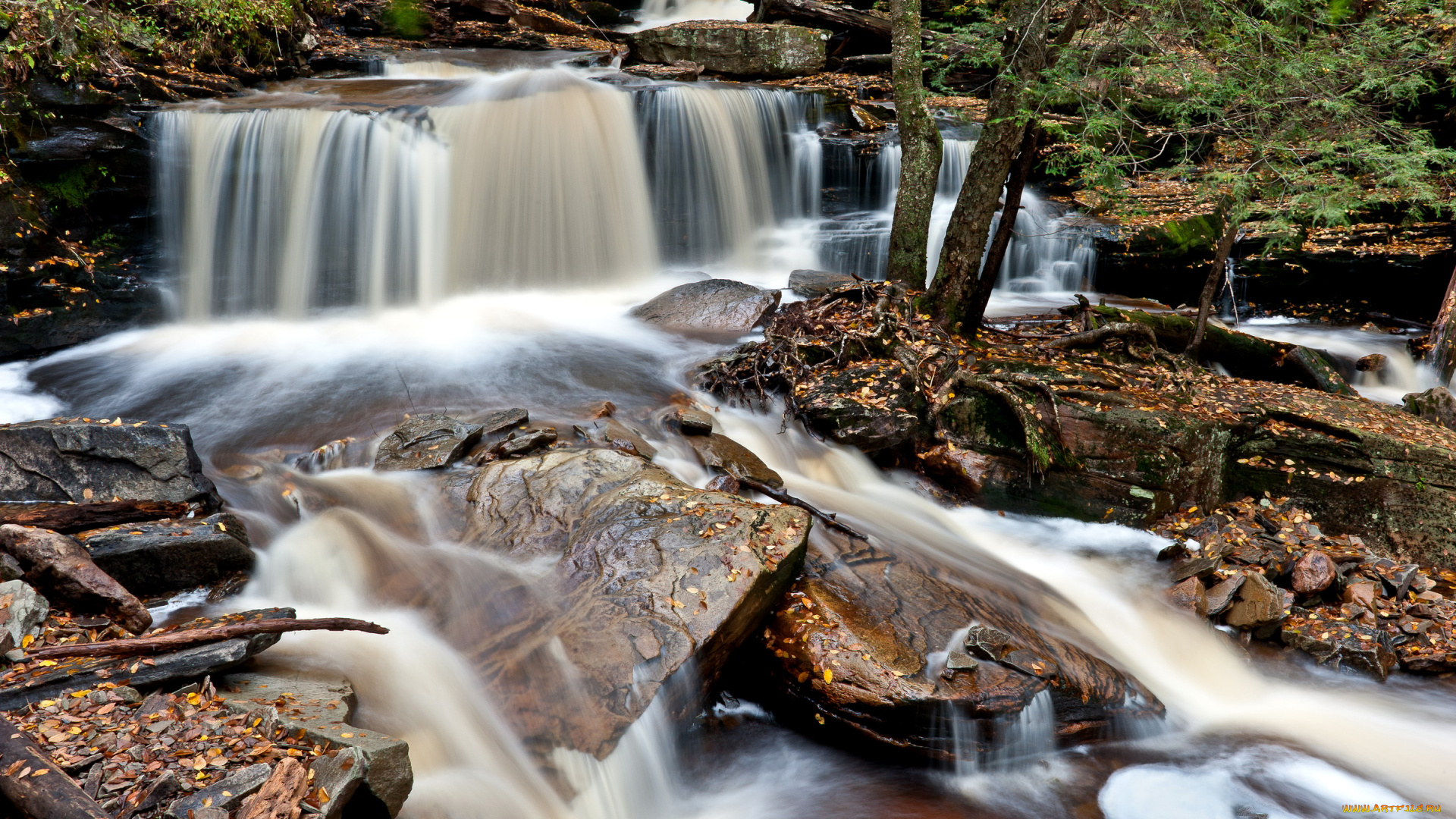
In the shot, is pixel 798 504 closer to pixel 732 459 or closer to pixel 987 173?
pixel 732 459

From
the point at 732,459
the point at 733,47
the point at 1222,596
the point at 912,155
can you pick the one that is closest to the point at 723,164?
the point at 733,47

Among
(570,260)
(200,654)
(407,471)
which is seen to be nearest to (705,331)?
(570,260)

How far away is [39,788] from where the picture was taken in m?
2.53

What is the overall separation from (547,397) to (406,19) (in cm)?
1206

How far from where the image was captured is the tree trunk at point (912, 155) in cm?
811

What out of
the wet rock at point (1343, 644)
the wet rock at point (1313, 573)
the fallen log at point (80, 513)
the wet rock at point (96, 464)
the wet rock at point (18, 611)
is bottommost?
the wet rock at point (1343, 644)

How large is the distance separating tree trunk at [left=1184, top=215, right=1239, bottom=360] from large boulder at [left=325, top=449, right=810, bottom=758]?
16.9 feet

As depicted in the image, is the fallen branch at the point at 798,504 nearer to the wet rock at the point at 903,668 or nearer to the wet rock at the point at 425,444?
the wet rock at the point at 903,668

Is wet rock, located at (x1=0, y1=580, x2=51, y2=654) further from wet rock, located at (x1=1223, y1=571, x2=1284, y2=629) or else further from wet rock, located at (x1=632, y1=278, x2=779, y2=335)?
wet rock, located at (x1=1223, y1=571, x2=1284, y2=629)

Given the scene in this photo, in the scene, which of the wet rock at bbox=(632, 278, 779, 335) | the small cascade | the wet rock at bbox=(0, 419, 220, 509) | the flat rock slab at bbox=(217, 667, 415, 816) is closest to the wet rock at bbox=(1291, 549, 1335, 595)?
the wet rock at bbox=(632, 278, 779, 335)

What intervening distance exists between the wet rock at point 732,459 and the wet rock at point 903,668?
1002mm

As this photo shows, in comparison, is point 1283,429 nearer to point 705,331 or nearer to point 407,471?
point 705,331

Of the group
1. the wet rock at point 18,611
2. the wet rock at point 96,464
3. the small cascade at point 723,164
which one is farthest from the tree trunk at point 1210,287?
the wet rock at point 18,611

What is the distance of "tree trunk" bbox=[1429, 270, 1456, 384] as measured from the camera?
8859 mm
